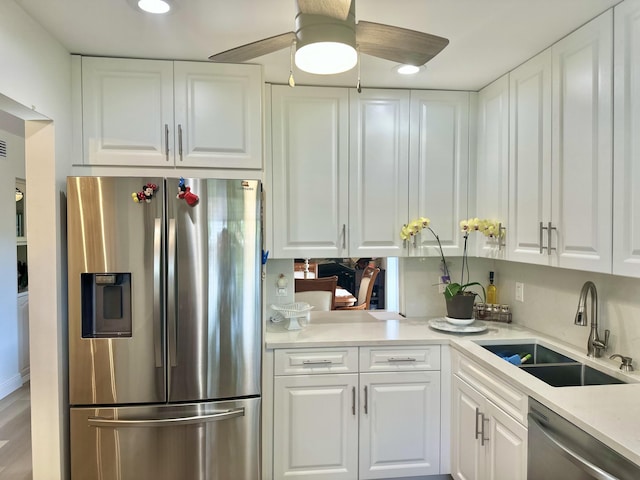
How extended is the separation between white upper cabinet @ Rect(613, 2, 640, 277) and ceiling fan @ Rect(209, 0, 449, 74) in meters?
0.82

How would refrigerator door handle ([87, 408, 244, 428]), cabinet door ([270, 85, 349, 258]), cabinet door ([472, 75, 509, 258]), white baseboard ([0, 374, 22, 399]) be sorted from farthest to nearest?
white baseboard ([0, 374, 22, 399])
cabinet door ([270, 85, 349, 258])
cabinet door ([472, 75, 509, 258])
refrigerator door handle ([87, 408, 244, 428])

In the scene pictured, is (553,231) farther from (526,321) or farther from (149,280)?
(149,280)

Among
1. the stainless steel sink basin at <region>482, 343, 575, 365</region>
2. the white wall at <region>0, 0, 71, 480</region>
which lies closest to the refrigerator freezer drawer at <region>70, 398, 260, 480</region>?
the white wall at <region>0, 0, 71, 480</region>

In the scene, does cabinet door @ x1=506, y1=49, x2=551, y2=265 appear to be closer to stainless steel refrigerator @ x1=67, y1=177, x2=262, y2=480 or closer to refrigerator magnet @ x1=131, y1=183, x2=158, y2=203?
stainless steel refrigerator @ x1=67, y1=177, x2=262, y2=480

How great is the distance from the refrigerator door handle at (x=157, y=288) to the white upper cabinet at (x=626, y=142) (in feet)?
6.45

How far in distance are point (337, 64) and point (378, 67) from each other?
1.04 metres

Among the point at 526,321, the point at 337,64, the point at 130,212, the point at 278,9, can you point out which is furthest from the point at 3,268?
the point at 526,321

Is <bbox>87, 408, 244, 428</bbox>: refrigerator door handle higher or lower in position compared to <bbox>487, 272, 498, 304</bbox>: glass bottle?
lower

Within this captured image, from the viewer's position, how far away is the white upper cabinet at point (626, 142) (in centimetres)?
155

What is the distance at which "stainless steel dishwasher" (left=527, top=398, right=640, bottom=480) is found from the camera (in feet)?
3.97

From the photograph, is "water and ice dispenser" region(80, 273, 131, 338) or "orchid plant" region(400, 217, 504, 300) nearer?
"water and ice dispenser" region(80, 273, 131, 338)

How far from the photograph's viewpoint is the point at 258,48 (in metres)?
1.40

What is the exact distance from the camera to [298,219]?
2.55 metres

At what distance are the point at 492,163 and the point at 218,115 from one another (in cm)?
163
